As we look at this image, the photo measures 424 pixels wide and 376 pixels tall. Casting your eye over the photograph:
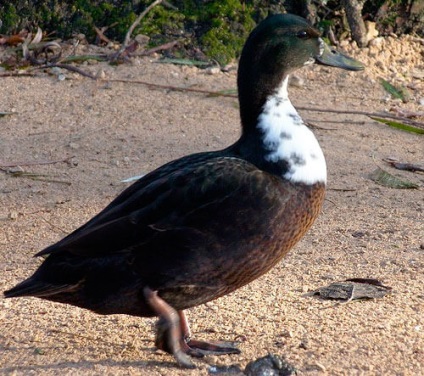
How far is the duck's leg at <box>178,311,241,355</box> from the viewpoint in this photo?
13.2ft

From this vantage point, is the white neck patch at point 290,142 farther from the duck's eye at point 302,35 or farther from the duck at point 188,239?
the duck's eye at point 302,35

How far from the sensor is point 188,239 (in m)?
3.87

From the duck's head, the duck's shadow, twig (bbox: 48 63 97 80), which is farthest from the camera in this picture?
twig (bbox: 48 63 97 80)

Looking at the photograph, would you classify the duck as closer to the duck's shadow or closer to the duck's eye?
the duck's shadow

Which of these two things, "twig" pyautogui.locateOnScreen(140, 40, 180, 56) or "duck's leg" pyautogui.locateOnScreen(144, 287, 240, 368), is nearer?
"duck's leg" pyautogui.locateOnScreen(144, 287, 240, 368)

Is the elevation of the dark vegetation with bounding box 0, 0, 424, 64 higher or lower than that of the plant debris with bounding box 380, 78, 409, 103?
higher

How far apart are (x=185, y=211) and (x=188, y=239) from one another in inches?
4.9

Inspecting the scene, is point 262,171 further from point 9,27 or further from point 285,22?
point 9,27

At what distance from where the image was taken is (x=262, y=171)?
402 centimetres

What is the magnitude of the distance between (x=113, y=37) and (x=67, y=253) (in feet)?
14.4

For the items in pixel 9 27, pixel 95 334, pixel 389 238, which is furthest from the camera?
pixel 9 27

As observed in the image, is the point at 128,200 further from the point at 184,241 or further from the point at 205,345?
the point at 205,345

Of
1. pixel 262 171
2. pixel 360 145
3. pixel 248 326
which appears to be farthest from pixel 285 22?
pixel 360 145

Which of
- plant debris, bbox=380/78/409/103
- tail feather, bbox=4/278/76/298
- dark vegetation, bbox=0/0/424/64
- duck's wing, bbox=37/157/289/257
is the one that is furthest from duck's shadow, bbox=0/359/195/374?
plant debris, bbox=380/78/409/103
